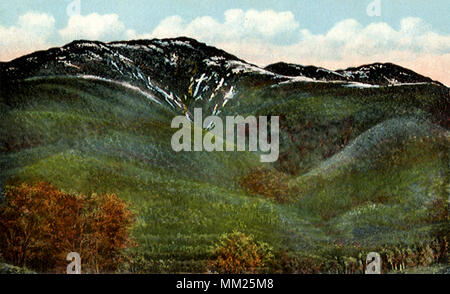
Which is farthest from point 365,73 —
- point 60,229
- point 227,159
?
point 60,229

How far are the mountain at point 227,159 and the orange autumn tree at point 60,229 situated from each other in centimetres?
26

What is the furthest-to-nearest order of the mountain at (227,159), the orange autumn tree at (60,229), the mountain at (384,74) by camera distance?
the mountain at (384,74)
the mountain at (227,159)
the orange autumn tree at (60,229)

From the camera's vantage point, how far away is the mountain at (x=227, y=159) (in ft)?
31.5

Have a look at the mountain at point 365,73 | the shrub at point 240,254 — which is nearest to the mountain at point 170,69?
the mountain at point 365,73

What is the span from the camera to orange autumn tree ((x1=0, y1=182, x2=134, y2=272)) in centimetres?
934

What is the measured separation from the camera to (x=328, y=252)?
31.4ft

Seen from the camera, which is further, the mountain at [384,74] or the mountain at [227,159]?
the mountain at [384,74]

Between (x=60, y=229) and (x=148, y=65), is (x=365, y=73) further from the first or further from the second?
(x=60, y=229)

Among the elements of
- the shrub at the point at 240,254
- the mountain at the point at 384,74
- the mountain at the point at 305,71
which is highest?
the mountain at the point at 305,71

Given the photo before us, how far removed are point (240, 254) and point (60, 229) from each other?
318 cm

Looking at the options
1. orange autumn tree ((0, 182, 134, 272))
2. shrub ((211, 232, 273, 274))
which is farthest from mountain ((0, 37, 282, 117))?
shrub ((211, 232, 273, 274))

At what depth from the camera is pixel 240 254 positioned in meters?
9.53

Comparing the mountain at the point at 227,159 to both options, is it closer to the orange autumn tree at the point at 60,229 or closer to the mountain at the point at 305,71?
the mountain at the point at 305,71
